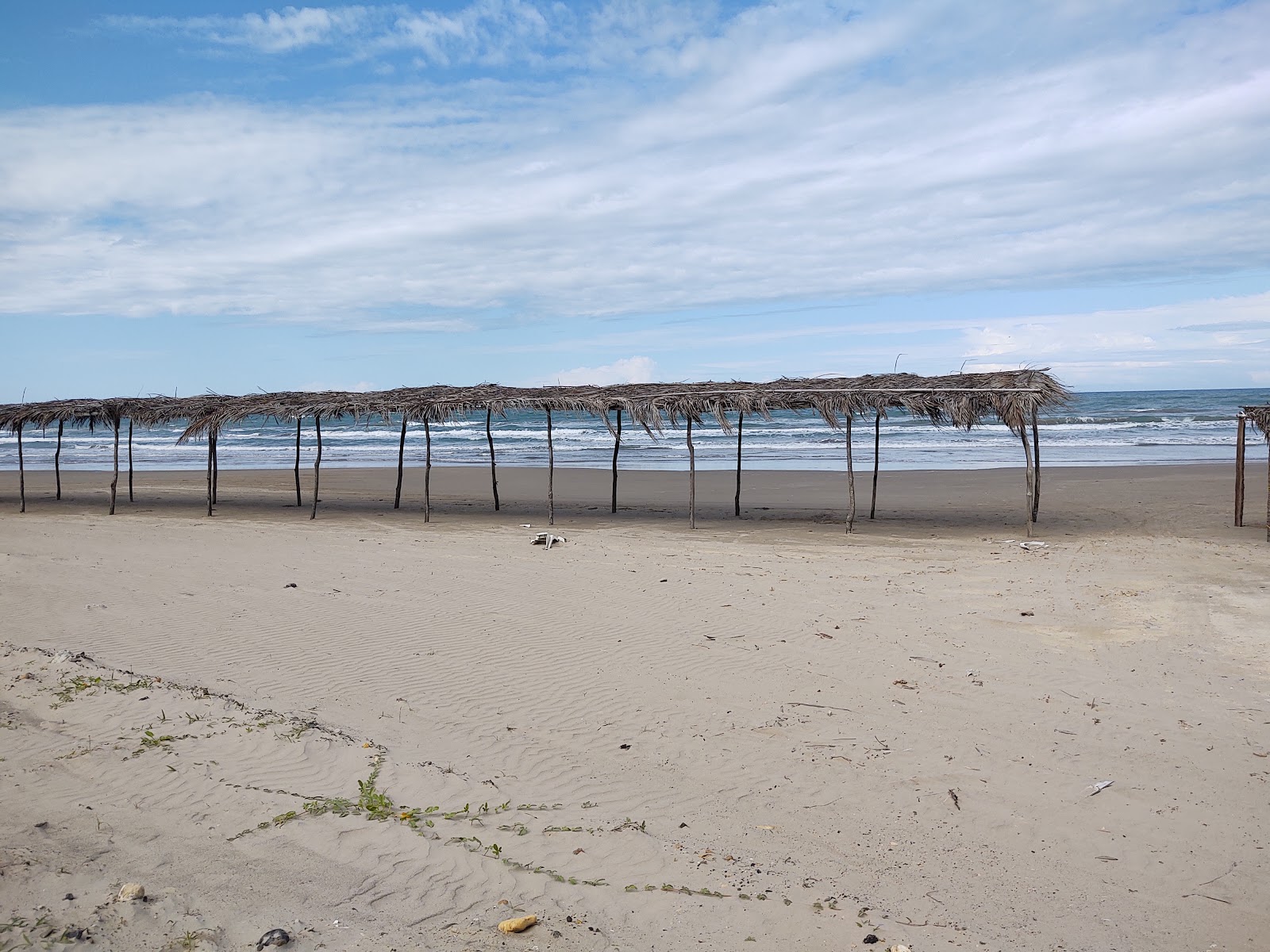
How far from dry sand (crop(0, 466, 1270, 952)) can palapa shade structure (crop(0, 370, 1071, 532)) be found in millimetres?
2750

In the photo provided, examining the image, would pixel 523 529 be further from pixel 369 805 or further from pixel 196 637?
pixel 369 805

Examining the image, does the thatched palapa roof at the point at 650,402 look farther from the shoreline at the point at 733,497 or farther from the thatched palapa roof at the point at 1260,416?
the thatched palapa roof at the point at 1260,416

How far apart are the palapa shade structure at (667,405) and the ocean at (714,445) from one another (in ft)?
12.2

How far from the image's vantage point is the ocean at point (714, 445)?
26719 millimetres

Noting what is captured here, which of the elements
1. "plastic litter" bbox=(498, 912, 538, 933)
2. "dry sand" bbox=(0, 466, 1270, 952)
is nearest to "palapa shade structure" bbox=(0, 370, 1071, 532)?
"dry sand" bbox=(0, 466, 1270, 952)

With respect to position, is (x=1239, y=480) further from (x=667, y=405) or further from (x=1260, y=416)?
(x=667, y=405)

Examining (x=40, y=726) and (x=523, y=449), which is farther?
(x=523, y=449)

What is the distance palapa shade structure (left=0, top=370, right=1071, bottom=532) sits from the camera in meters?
12.4

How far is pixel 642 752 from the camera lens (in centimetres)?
505

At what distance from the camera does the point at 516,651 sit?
7.02 meters

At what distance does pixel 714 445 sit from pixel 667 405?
770 inches

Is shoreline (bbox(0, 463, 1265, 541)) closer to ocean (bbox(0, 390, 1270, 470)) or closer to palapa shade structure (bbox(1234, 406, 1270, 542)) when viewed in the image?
palapa shade structure (bbox(1234, 406, 1270, 542))

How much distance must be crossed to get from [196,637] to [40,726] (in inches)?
84.6

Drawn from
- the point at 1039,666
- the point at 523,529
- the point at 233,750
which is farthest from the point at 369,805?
the point at 523,529
